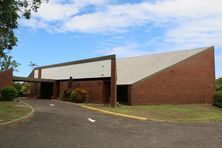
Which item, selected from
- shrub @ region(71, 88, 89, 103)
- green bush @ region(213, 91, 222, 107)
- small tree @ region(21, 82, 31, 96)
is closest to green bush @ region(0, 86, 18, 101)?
shrub @ region(71, 88, 89, 103)

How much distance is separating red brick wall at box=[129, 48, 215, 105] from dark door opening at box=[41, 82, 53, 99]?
696 inches

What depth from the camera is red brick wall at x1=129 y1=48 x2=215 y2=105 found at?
3622 cm

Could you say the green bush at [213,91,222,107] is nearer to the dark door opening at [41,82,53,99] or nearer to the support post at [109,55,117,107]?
the support post at [109,55,117,107]

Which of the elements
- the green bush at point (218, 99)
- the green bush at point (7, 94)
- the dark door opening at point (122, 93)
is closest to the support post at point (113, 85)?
the dark door opening at point (122, 93)

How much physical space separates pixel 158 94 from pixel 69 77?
11294 mm

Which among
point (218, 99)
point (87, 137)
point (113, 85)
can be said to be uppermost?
point (113, 85)

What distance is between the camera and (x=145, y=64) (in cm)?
4303

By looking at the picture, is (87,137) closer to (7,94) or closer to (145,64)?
(7,94)

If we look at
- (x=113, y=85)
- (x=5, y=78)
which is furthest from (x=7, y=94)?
(x=113, y=85)

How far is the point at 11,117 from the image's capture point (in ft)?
59.2

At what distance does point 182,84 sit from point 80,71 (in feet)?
36.5

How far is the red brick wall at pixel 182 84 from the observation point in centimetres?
3622

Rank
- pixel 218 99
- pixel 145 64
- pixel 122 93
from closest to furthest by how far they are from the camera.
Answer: pixel 218 99 → pixel 122 93 → pixel 145 64

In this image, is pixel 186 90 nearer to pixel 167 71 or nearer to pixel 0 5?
pixel 167 71
